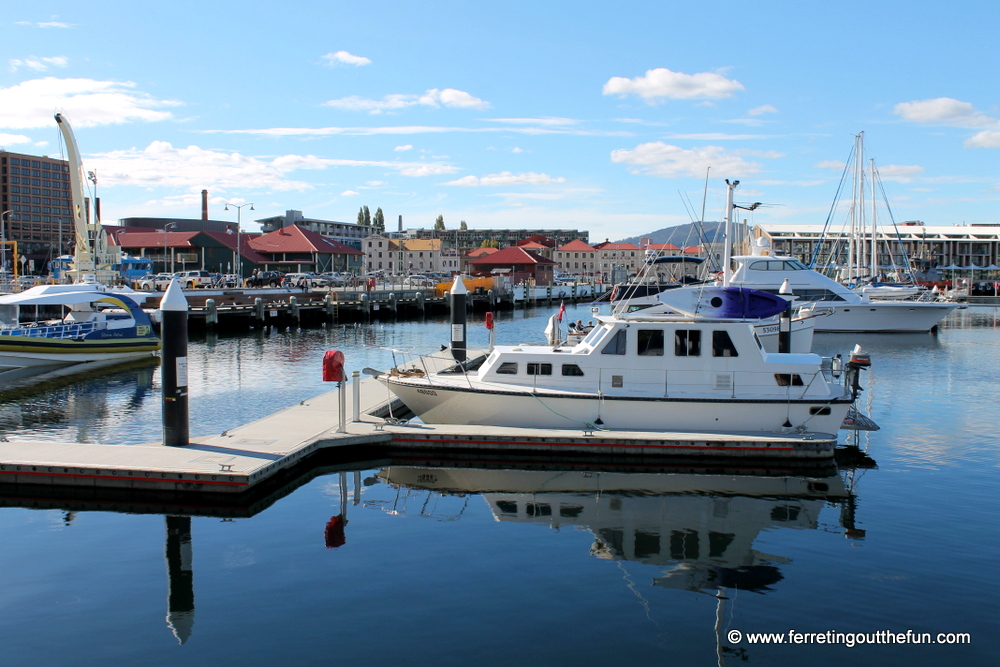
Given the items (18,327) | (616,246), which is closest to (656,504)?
(18,327)

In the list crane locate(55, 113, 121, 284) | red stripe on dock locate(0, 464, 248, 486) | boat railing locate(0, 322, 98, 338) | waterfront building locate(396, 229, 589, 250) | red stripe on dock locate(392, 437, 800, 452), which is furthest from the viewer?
waterfront building locate(396, 229, 589, 250)

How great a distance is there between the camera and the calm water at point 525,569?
8727 millimetres

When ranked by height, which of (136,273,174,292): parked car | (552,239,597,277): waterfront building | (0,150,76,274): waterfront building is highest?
(0,150,76,274): waterfront building

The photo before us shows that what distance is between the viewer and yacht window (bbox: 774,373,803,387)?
54.1ft

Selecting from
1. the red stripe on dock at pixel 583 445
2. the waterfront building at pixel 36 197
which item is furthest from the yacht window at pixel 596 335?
the waterfront building at pixel 36 197

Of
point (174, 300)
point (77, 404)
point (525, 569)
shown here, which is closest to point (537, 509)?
point (525, 569)

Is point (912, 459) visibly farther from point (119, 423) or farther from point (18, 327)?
point (18, 327)

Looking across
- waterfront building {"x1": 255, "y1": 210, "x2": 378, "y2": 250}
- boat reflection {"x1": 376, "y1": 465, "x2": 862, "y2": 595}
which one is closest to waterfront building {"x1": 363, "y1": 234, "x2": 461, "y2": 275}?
waterfront building {"x1": 255, "y1": 210, "x2": 378, "y2": 250}

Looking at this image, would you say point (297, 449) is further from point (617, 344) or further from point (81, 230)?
point (81, 230)

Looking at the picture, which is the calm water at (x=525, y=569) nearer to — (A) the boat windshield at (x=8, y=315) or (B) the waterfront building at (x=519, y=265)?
(A) the boat windshield at (x=8, y=315)

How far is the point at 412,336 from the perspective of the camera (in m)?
49.2

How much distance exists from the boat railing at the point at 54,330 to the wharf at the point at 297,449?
1662 centimetres

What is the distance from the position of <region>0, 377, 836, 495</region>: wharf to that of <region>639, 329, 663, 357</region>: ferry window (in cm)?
180

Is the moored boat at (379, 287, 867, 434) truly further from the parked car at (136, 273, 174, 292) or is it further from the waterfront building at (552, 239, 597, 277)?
the waterfront building at (552, 239, 597, 277)
